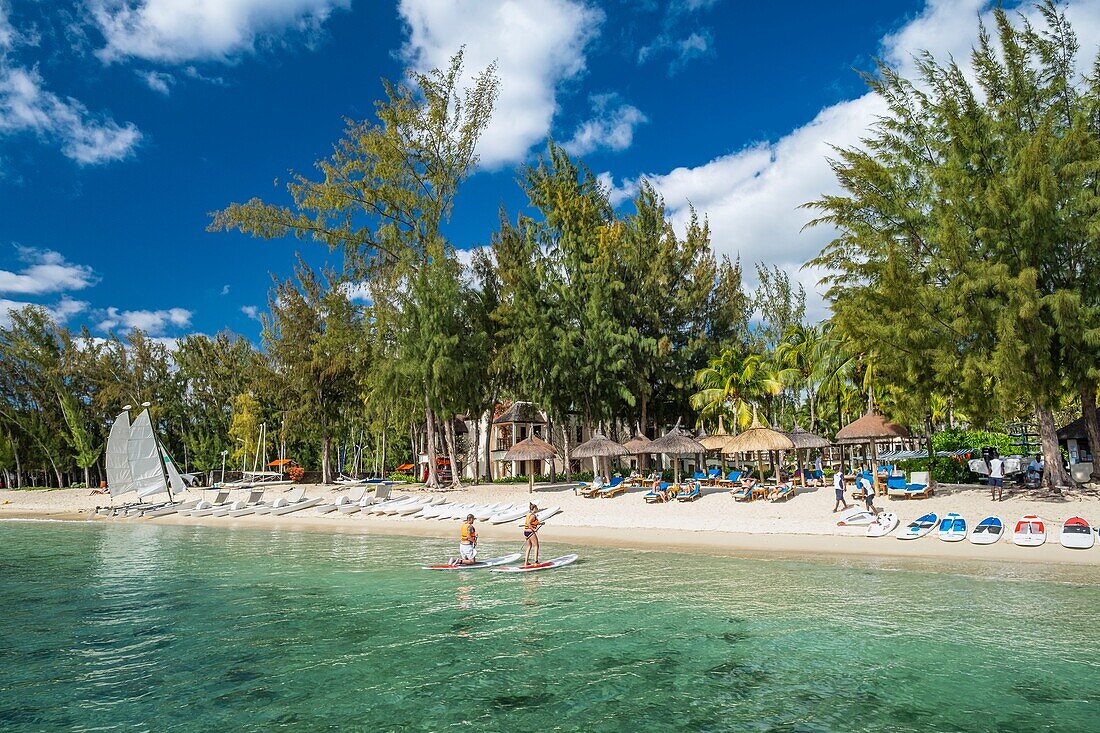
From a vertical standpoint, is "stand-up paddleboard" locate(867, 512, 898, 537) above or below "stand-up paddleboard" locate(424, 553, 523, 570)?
above

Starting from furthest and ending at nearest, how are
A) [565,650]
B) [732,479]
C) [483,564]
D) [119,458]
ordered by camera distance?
[119,458]
[732,479]
[483,564]
[565,650]

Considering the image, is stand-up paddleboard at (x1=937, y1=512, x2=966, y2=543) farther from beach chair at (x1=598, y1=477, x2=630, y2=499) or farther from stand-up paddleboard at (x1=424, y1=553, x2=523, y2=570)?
beach chair at (x1=598, y1=477, x2=630, y2=499)

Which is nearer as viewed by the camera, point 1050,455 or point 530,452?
point 1050,455

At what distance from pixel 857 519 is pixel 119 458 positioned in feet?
127

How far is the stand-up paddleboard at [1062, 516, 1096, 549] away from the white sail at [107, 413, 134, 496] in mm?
42236

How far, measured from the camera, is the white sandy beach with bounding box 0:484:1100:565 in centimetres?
1897

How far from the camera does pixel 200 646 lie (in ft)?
39.7

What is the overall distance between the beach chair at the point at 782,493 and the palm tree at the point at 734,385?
802cm

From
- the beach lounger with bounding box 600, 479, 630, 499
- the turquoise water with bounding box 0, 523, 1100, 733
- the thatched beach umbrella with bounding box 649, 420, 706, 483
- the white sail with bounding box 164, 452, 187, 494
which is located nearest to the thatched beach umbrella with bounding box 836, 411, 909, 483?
the thatched beach umbrella with bounding box 649, 420, 706, 483

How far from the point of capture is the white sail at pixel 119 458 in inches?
1503

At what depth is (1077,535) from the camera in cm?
1770

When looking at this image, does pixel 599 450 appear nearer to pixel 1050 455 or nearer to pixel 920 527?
pixel 920 527

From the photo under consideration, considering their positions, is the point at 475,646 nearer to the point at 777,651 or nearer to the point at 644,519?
the point at 777,651

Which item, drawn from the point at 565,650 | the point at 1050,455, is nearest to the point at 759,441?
the point at 1050,455
